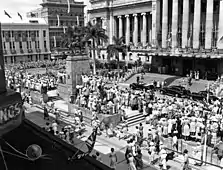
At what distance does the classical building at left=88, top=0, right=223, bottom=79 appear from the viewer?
4306 cm

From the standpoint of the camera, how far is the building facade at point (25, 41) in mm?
80188

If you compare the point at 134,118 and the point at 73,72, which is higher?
the point at 73,72

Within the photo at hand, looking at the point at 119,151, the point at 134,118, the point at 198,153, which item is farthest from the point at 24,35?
the point at 198,153

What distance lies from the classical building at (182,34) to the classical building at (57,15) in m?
36.3

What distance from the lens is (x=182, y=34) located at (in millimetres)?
49438

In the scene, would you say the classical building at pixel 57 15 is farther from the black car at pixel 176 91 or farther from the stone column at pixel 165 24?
the black car at pixel 176 91

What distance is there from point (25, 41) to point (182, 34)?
54.2 meters

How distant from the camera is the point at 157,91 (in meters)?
35.2

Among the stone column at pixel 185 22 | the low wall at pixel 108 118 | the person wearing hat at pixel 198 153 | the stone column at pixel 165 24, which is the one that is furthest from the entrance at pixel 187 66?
the person wearing hat at pixel 198 153

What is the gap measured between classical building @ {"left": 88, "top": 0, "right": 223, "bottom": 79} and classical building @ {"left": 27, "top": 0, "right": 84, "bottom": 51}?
36.3 m

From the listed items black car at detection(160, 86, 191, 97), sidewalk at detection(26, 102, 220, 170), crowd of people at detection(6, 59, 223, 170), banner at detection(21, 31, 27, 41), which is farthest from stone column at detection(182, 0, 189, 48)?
banner at detection(21, 31, 27, 41)

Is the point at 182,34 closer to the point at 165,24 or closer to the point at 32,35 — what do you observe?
the point at 165,24

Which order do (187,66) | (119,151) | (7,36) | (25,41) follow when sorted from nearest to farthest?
(119,151) → (187,66) → (7,36) → (25,41)

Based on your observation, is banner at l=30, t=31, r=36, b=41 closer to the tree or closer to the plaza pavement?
the tree
